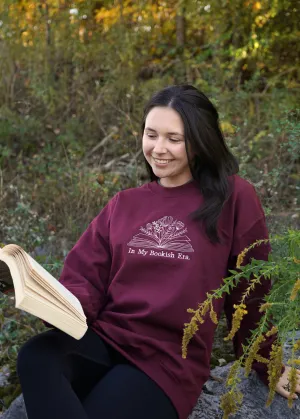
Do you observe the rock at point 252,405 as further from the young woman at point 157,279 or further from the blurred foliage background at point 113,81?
the blurred foliage background at point 113,81

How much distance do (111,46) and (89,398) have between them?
4.43 meters

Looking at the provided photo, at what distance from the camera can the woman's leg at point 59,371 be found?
1682 mm

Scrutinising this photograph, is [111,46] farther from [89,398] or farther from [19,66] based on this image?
[89,398]

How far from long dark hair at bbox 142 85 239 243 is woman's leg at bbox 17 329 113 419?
50cm

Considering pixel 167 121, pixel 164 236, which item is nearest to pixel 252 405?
pixel 164 236

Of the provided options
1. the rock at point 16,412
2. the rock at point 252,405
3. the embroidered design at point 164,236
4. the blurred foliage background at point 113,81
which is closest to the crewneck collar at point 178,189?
the embroidered design at point 164,236

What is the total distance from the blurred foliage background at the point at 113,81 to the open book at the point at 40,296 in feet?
7.85

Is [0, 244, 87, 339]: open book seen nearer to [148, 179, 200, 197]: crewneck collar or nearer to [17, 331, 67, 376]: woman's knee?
[17, 331, 67, 376]: woman's knee

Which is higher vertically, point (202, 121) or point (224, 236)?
point (202, 121)

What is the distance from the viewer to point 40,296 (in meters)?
1.52

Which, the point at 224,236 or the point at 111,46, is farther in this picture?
the point at 111,46

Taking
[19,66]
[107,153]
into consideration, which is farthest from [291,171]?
[19,66]

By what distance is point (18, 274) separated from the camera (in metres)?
1.53

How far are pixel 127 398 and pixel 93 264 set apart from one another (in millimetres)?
478
